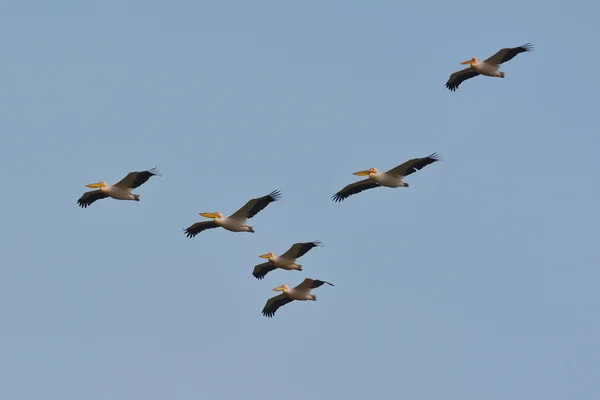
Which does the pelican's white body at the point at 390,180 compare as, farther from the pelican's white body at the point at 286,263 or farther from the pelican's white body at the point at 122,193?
the pelican's white body at the point at 122,193

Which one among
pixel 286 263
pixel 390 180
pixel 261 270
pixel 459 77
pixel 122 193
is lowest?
pixel 286 263

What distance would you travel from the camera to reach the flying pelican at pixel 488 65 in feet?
116

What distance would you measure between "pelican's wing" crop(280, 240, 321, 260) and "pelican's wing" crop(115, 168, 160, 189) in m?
4.68

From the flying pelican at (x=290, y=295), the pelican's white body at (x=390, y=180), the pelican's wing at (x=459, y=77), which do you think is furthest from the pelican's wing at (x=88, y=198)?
the pelican's wing at (x=459, y=77)

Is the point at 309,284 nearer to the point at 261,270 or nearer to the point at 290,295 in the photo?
the point at 290,295

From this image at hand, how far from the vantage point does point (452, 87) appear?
37.2 meters

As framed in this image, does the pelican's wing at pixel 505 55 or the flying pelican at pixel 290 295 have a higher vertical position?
the pelican's wing at pixel 505 55

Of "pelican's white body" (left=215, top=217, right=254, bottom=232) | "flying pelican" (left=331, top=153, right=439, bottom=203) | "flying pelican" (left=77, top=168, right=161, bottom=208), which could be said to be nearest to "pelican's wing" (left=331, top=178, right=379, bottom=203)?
"flying pelican" (left=331, top=153, right=439, bottom=203)

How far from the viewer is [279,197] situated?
33.4m

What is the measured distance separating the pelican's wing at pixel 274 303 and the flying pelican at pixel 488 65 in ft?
29.1

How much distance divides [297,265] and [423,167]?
4814 millimetres

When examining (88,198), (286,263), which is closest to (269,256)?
(286,263)

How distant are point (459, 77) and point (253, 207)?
332 inches

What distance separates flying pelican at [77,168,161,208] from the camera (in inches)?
1297
